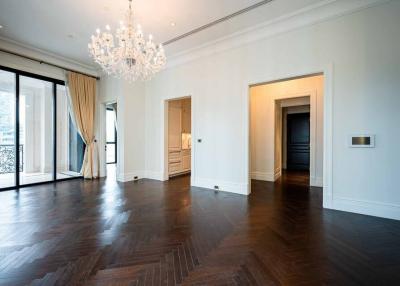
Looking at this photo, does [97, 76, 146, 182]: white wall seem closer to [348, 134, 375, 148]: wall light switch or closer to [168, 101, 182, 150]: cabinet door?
[168, 101, 182, 150]: cabinet door

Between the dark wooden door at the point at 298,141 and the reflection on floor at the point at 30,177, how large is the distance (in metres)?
7.54

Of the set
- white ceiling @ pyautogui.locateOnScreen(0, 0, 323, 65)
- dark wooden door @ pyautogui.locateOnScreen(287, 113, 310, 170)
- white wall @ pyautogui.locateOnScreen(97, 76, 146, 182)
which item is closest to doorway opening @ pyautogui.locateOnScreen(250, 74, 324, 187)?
dark wooden door @ pyautogui.locateOnScreen(287, 113, 310, 170)

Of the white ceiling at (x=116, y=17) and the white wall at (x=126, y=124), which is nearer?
the white ceiling at (x=116, y=17)

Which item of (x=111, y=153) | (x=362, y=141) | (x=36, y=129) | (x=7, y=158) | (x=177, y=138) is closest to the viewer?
(x=362, y=141)

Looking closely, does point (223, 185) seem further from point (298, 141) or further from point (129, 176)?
point (298, 141)

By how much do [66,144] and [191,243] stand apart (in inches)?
213

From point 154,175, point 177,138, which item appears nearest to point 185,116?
point 177,138

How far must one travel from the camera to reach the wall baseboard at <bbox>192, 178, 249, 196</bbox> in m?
4.50

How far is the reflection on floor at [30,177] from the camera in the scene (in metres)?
4.91

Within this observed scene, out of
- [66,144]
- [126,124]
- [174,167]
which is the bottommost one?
[174,167]

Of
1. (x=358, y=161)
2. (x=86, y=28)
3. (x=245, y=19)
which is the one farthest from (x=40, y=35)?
(x=358, y=161)

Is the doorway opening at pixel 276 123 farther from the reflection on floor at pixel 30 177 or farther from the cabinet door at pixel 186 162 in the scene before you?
the reflection on floor at pixel 30 177

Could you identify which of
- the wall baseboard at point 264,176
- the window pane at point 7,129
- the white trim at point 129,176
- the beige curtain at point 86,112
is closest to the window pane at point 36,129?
the window pane at point 7,129

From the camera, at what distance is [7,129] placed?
4902 mm
